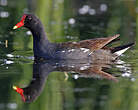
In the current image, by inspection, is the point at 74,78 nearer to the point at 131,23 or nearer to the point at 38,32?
the point at 38,32

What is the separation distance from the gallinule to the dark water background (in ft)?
0.90

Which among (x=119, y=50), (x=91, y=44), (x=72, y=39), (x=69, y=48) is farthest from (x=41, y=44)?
(x=72, y=39)

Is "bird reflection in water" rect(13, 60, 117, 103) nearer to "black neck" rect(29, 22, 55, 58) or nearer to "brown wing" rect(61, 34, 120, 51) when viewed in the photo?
"black neck" rect(29, 22, 55, 58)

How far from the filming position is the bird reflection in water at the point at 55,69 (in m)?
7.57

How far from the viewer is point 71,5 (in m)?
16.7

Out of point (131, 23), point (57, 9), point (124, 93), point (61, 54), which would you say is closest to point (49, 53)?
point (61, 54)

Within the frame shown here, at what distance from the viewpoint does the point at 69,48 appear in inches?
374

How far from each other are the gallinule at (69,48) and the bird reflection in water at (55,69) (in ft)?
0.54

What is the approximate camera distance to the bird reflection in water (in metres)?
7.57

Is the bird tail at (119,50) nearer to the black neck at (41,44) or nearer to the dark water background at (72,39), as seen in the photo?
the dark water background at (72,39)

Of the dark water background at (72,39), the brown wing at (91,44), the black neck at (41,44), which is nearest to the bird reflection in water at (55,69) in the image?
the dark water background at (72,39)

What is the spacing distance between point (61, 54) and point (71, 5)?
7.42 m

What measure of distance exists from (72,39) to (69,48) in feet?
7.80

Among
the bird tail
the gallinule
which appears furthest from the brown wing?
the bird tail
